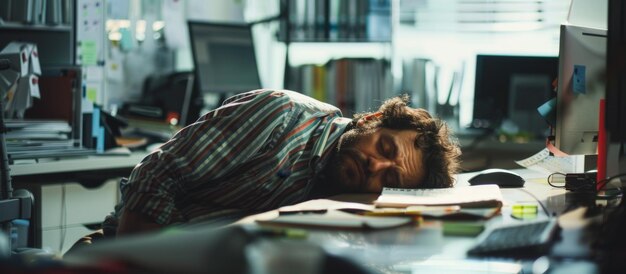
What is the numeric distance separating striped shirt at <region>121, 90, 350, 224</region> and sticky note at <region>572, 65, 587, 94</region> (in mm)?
598

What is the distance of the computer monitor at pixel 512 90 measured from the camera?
413cm

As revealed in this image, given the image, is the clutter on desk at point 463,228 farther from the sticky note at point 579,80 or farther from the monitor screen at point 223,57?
the monitor screen at point 223,57

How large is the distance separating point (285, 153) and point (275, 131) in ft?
0.18

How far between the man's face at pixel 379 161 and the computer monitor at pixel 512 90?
2.19 meters

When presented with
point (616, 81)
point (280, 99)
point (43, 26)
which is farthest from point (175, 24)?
point (616, 81)

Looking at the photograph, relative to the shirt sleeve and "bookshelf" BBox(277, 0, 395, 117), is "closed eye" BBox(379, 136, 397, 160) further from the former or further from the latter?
"bookshelf" BBox(277, 0, 395, 117)

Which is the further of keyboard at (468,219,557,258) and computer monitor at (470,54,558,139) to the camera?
computer monitor at (470,54,558,139)

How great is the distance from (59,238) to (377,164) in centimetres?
161

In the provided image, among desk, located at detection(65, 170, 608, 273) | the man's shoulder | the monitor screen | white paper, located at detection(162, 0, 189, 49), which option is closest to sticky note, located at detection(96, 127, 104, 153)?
the monitor screen

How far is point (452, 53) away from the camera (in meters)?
4.84

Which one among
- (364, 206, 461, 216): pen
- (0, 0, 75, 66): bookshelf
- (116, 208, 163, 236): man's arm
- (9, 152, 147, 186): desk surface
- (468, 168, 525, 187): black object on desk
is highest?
(0, 0, 75, 66): bookshelf

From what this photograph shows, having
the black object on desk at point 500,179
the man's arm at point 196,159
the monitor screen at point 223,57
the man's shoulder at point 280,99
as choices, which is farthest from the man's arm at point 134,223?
the monitor screen at point 223,57

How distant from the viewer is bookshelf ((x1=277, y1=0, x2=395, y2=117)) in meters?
4.45

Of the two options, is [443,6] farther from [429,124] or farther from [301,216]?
[301,216]
